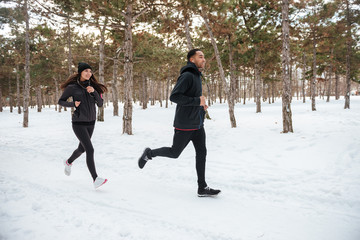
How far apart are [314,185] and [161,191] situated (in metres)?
2.66

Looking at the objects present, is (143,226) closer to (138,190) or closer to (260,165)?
(138,190)

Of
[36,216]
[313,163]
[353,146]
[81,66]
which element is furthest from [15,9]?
[353,146]

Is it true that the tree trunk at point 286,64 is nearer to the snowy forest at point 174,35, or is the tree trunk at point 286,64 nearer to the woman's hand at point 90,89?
the snowy forest at point 174,35

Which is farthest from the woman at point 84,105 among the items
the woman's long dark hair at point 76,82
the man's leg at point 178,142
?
the man's leg at point 178,142

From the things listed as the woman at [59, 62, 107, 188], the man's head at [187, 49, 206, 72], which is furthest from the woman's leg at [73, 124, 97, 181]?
the man's head at [187, 49, 206, 72]

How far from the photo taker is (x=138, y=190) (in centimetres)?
354

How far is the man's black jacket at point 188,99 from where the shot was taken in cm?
287

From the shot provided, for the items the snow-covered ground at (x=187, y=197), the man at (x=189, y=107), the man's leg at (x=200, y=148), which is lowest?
the snow-covered ground at (x=187, y=197)

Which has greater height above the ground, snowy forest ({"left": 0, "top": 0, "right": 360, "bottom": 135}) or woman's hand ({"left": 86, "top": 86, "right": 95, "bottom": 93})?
snowy forest ({"left": 0, "top": 0, "right": 360, "bottom": 135})

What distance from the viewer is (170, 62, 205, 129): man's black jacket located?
9.43 feet

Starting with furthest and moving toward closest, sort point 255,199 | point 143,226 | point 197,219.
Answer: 1. point 255,199
2. point 197,219
3. point 143,226

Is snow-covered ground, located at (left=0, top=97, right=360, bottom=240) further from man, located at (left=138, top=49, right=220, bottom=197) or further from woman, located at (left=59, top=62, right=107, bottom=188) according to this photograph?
man, located at (left=138, top=49, right=220, bottom=197)

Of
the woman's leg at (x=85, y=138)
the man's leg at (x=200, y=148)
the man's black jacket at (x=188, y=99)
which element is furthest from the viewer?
the woman's leg at (x=85, y=138)

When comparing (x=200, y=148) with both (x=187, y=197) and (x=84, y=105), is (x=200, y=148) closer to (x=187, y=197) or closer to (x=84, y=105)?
(x=187, y=197)
